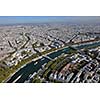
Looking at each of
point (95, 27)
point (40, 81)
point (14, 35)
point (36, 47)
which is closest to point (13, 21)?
point (14, 35)

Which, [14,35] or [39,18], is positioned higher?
[39,18]
